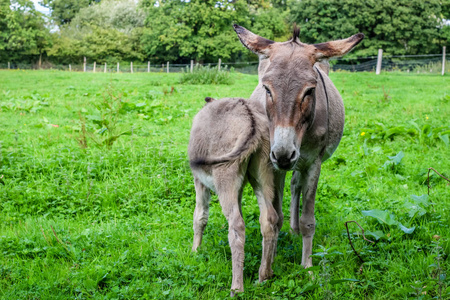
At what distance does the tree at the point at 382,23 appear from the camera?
39.2m

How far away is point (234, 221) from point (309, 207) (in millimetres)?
915

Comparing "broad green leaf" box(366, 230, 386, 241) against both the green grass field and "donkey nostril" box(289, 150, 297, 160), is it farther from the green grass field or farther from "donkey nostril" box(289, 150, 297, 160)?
"donkey nostril" box(289, 150, 297, 160)

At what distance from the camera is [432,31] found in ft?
129

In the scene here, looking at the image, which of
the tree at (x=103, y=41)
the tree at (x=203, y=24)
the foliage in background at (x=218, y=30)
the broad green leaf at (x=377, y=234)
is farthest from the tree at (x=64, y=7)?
the broad green leaf at (x=377, y=234)

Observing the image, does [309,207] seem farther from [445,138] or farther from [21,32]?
[21,32]

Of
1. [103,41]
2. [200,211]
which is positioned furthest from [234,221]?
[103,41]

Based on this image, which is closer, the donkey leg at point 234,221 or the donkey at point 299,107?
the donkey at point 299,107

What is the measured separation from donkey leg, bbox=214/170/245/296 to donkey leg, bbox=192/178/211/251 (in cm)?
62

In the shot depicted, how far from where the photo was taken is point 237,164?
3010 millimetres

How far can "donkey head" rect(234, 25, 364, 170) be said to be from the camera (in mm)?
2729

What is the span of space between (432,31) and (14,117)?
41.6 m

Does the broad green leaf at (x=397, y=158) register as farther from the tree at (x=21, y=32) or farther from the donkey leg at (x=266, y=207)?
the tree at (x=21, y=32)

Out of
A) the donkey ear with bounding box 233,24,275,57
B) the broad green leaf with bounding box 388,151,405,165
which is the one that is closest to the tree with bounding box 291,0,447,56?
the broad green leaf with bounding box 388,151,405,165

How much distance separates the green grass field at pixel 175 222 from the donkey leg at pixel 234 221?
0.48ft
